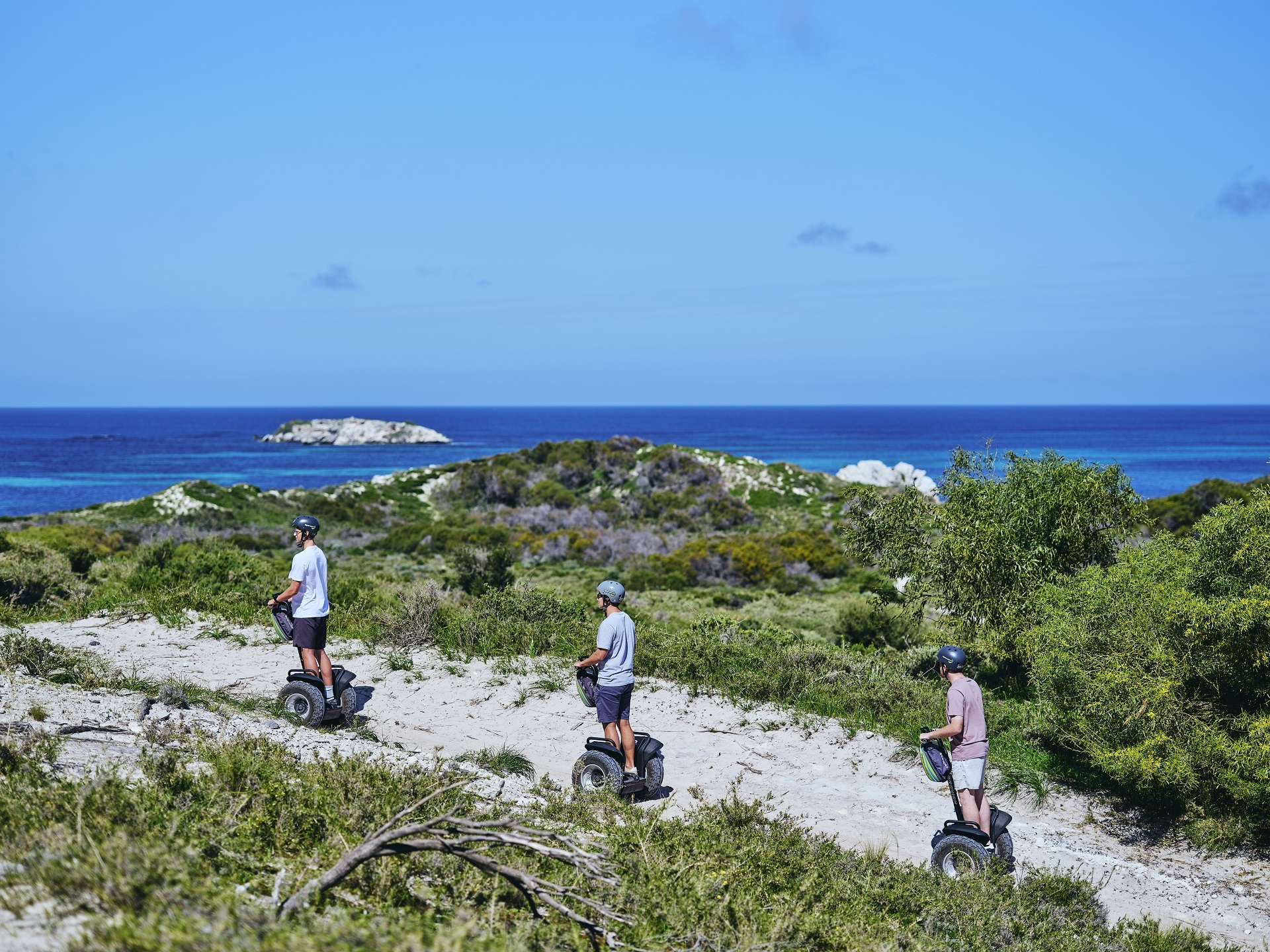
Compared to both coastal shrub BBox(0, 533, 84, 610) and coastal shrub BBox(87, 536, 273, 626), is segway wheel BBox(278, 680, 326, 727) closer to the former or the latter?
coastal shrub BBox(87, 536, 273, 626)

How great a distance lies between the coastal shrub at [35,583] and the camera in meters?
16.3

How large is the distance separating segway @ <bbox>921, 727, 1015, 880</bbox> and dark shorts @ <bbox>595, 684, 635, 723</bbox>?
2631mm

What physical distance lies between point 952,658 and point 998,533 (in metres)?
A: 7.05

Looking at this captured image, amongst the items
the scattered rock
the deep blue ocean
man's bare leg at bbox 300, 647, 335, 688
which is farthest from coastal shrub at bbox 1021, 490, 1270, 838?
the deep blue ocean

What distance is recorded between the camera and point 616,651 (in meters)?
8.49

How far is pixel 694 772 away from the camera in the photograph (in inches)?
394

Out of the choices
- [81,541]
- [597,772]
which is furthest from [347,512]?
[597,772]

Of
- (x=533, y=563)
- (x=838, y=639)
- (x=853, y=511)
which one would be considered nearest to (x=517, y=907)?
(x=853, y=511)

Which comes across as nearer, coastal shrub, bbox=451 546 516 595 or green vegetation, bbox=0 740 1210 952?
green vegetation, bbox=0 740 1210 952

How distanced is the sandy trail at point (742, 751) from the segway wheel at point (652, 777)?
0.81 feet

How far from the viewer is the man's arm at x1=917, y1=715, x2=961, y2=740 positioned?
7.27 m

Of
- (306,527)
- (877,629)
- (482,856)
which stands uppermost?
(306,527)

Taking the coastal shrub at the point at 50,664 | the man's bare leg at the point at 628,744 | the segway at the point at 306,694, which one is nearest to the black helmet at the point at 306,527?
the segway at the point at 306,694

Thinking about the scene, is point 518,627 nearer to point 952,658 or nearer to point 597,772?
point 597,772
